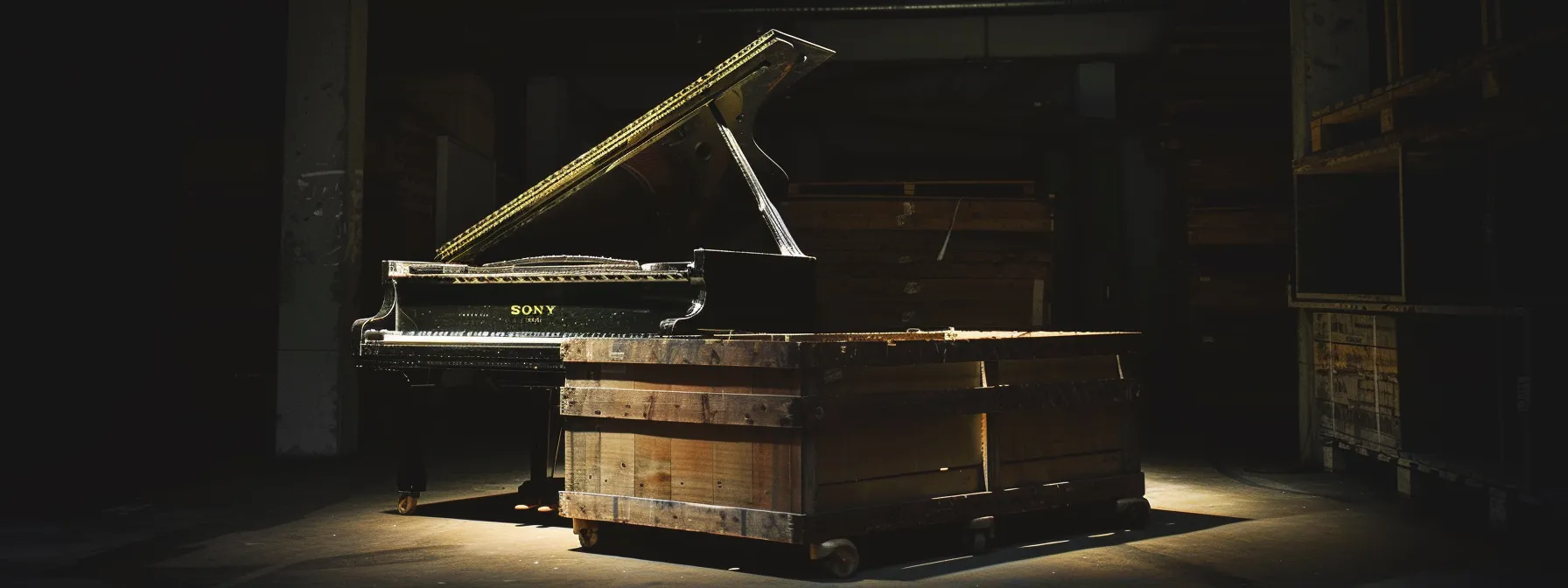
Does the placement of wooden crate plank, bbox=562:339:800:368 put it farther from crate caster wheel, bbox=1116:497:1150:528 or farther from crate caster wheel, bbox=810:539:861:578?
crate caster wheel, bbox=1116:497:1150:528

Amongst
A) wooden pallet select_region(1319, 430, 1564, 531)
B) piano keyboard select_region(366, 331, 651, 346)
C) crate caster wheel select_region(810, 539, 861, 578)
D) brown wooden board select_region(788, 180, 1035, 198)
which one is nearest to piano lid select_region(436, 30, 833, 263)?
piano keyboard select_region(366, 331, 651, 346)

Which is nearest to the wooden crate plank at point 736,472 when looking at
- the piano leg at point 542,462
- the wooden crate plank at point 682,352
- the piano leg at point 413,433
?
the wooden crate plank at point 682,352

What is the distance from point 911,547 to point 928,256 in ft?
18.9

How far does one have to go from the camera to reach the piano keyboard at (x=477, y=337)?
585cm

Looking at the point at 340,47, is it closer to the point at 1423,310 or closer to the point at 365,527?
the point at 365,527

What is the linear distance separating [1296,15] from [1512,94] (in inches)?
119

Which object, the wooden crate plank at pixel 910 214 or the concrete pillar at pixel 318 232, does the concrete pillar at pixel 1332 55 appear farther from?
the concrete pillar at pixel 318 232

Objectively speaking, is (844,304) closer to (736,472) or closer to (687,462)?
(687,462)

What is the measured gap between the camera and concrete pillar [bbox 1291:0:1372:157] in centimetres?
862

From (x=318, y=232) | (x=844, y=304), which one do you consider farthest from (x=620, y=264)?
(x=844, y=304)

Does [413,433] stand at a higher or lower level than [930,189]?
lower

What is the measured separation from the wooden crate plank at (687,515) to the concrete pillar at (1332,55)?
18.6 ft

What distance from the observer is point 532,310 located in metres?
6.10

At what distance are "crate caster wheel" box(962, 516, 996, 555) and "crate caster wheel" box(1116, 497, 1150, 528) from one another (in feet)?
3.22
